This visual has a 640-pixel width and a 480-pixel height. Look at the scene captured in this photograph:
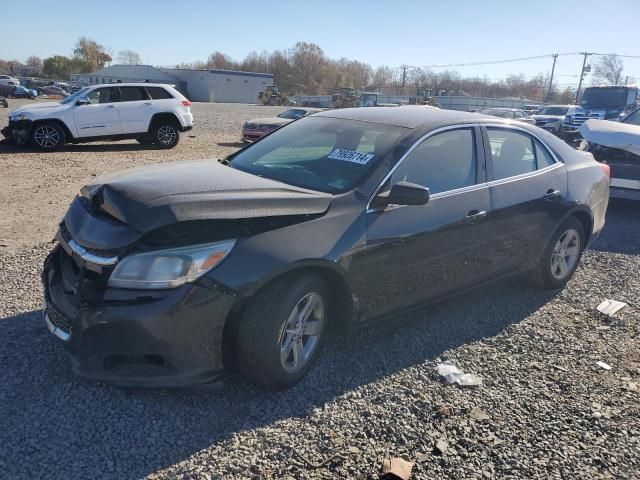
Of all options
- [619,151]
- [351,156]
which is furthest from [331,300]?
[619,151]

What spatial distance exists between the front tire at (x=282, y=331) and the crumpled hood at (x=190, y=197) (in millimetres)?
455

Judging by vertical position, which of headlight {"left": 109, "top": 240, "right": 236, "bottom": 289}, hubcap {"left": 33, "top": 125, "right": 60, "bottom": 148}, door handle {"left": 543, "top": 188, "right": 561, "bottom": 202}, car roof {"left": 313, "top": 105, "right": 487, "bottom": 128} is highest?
car roof {"left": 313, "top": 105, "right": 487, "bottom": 128}

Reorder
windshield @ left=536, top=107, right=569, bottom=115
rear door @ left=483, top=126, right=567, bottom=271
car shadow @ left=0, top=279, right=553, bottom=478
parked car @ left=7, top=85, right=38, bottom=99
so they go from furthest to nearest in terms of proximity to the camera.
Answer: parked car @ left=7, top=85, right=38, bottom=99
windshield @ left=536, top=107, right=569, bottom=115
rear door @ left=483, top=126, right=567, bottom=271
car shadow @ left=0, top=279, right=553, bottom=478

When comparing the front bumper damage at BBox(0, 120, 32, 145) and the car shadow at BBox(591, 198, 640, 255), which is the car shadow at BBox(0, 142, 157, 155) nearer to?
the front bumper damage at BBox(0, 120, 32, 145)

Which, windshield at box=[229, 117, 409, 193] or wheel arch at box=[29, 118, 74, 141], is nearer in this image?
windshield at box=[229, 117, 409, 193]

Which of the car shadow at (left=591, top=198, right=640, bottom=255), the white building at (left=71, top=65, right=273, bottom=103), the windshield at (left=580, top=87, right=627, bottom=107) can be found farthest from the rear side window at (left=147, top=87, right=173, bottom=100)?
the white building at (left=71, top=65, right=273, bottom=103)

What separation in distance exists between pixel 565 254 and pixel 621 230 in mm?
3197

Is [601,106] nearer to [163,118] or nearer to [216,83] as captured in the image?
[163,118]

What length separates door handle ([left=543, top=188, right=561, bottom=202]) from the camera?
4578mm

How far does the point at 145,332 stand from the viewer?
2639mm

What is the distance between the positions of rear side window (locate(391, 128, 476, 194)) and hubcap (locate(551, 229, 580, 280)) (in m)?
1.46

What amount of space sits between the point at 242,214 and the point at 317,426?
1231mm

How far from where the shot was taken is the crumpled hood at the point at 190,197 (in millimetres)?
2770

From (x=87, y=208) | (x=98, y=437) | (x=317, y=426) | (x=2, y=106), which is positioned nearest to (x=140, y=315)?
(x=98, y=437)
